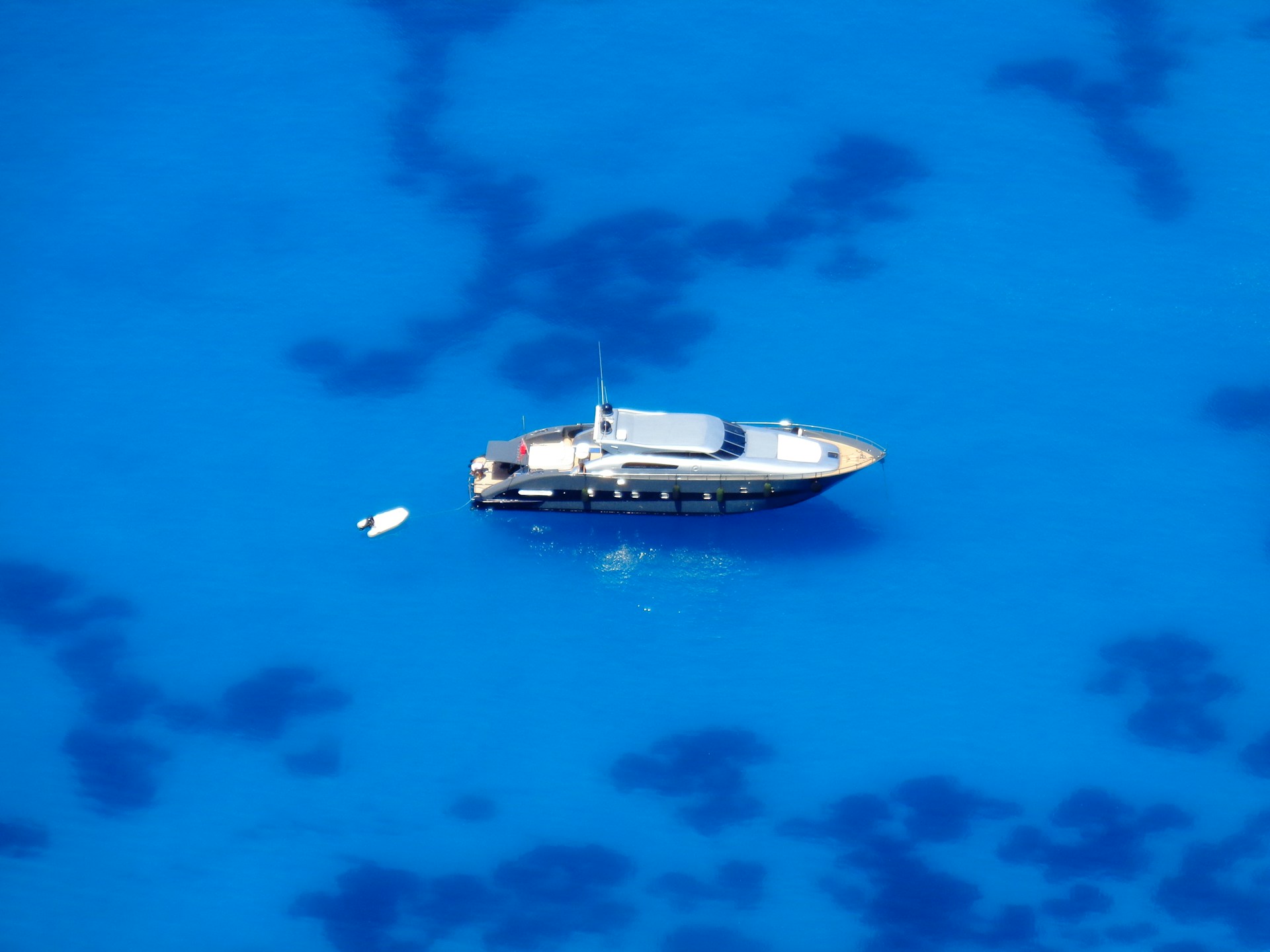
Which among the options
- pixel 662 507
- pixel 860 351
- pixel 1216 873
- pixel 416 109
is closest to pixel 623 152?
pixel 416 109

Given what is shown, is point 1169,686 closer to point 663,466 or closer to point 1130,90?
point 663,466

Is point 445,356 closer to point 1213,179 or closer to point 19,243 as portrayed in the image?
point 19,243

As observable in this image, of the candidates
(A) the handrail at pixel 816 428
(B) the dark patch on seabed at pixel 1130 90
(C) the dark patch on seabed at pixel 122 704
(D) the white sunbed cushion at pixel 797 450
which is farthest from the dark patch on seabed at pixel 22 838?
(B) the dark patch on seabed at pixel 1130 90

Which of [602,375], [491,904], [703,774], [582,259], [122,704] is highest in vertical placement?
[582,259]

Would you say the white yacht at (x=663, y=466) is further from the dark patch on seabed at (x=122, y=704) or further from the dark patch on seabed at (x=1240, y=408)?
the dark patch on seabed at (x=1240, y=408)

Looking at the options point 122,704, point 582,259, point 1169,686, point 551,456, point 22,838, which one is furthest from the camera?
point 582,259

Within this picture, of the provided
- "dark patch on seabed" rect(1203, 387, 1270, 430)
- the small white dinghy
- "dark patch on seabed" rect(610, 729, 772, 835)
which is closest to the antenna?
the small white dinghy

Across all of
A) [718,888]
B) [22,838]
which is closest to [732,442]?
[718,888]
